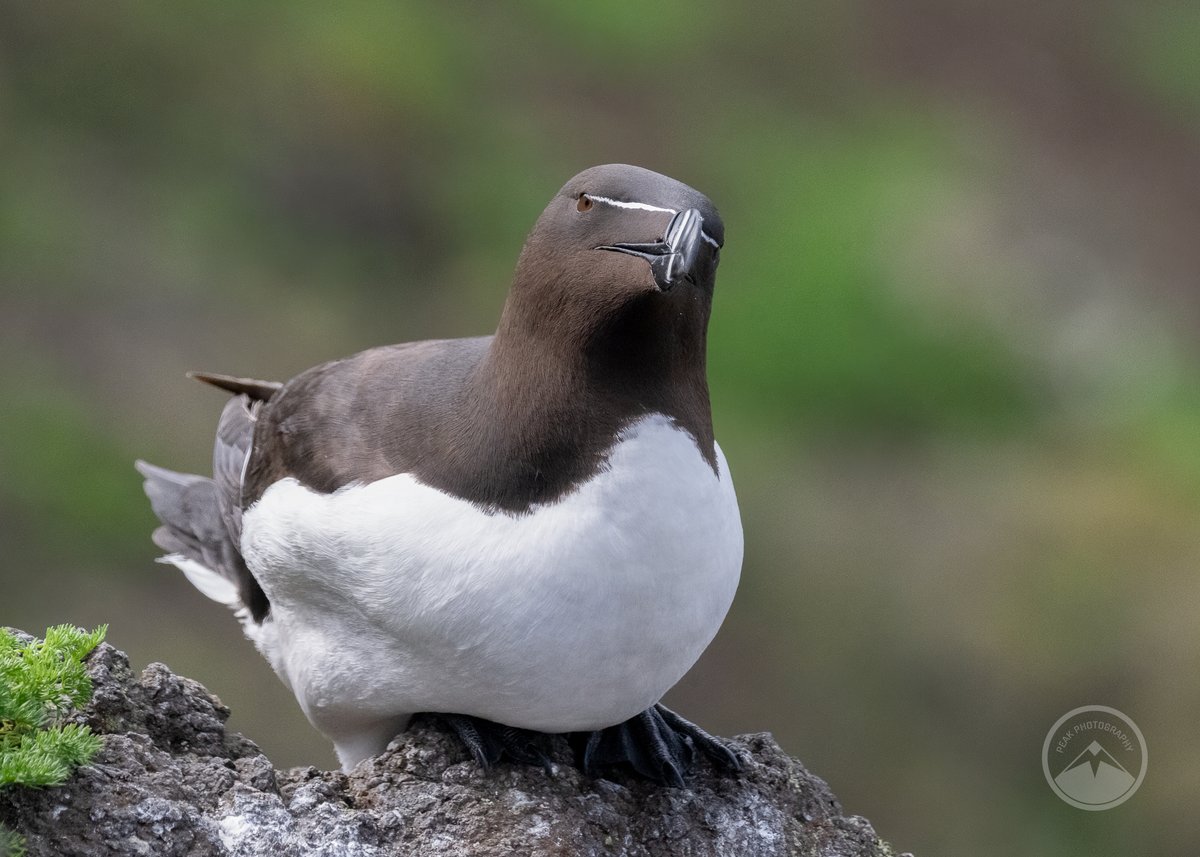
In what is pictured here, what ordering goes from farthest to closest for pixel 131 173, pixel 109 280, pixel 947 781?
pixel 131 173 < pixel 109 280 < pixel 947 781

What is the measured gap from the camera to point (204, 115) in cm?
1351

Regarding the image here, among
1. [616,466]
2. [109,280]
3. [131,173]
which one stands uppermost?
[131,173]

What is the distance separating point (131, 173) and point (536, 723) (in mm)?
9547

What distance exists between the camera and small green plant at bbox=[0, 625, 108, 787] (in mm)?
3707

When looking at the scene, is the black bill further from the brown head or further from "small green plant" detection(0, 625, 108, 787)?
"small green plant" detection(0, 625, 108, 787)

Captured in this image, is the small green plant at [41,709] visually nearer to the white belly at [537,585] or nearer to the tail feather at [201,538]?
the white belly at [537,585]

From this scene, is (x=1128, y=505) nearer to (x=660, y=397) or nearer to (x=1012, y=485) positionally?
(x=1012, y=485)

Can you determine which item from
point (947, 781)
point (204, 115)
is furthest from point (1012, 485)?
point (204, 115)

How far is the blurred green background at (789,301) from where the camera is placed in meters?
9.88

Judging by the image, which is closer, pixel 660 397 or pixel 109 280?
pixel 660 397

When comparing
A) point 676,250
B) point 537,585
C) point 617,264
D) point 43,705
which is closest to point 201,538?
point 43,705

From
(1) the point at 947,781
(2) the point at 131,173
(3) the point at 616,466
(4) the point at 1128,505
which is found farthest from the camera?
(2) the point at 131,173

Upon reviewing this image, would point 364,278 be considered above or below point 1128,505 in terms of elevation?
above

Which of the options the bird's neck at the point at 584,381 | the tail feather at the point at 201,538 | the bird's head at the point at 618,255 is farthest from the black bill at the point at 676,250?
the tail feather at the point at 201,538
